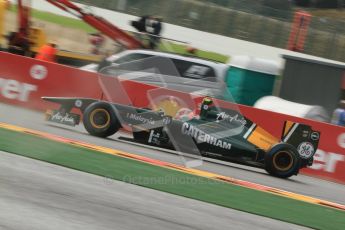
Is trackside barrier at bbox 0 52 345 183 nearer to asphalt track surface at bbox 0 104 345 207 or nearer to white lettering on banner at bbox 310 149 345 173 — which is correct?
asphalt track surface at bbox 0 104 345 207

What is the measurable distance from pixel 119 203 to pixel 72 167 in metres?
1.60

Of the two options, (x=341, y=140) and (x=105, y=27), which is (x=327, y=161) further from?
(x=105, y=27)

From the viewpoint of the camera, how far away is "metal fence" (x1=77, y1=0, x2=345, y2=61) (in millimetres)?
25781

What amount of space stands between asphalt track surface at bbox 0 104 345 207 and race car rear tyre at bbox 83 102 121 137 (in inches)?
5.4

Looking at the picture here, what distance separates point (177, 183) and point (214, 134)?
2.35m

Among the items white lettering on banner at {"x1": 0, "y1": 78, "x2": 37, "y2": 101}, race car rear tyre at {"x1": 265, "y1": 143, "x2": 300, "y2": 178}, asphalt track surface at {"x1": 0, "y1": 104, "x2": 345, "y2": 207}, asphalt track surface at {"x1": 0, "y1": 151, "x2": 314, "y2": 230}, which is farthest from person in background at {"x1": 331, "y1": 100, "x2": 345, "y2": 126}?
asphalt track surface at {"x1": 0, "y1": 151, "x2": 314, "y2": 230}

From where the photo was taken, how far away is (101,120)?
1113cm

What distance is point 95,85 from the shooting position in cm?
1391

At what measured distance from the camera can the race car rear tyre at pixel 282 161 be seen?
427 inches

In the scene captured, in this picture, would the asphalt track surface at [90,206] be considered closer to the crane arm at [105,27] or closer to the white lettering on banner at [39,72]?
the white lettering on banner at [39,72]

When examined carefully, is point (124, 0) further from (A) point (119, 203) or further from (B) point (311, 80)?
(A) point (119, 203)

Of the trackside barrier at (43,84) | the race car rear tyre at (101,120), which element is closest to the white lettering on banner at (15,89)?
the trackside barrier at (43,84)

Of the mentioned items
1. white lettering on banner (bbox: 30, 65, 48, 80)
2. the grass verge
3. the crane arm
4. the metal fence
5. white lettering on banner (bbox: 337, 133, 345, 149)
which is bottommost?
the grass verge

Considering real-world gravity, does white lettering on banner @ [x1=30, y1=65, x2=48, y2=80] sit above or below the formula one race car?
above
